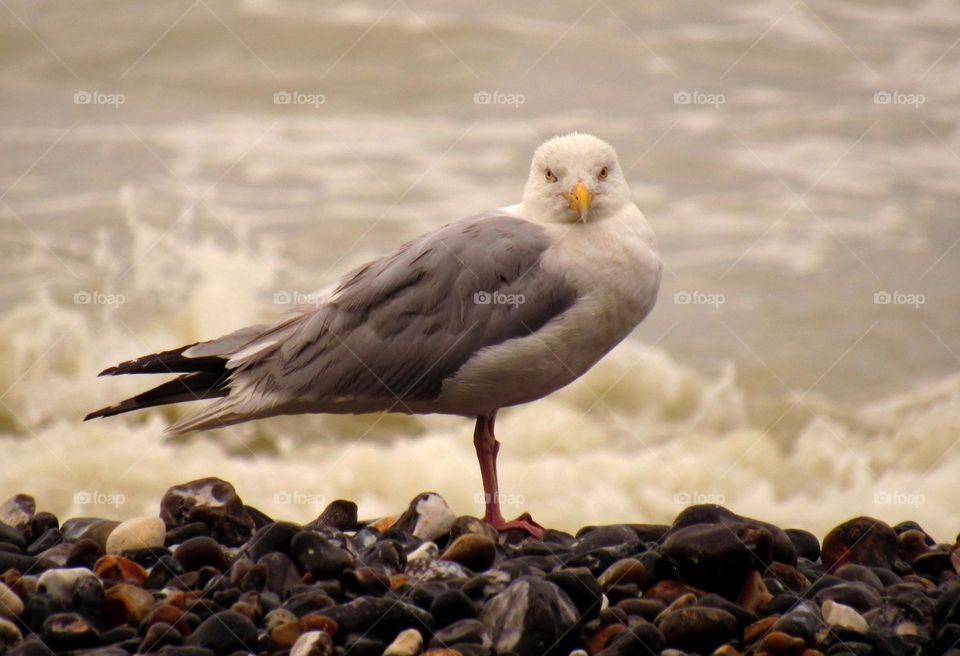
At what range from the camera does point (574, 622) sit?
549 centimetres

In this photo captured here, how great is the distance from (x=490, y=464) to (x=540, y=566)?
1691 millimetres

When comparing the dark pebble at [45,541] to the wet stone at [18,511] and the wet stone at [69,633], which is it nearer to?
the wet stone at [18,511]

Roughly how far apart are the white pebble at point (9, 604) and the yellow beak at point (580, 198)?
3509mm

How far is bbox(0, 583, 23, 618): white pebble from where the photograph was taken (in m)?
5.71

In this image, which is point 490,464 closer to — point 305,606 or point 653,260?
point 653,260

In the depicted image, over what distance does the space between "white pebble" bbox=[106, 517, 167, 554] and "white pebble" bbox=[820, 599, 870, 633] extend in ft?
10.5

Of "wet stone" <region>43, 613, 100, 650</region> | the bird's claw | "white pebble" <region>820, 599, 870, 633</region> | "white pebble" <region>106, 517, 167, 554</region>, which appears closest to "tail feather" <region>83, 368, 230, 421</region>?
"white pebble" <region>106, 517, 167, 554</region>

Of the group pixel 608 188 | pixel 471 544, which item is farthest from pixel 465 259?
pixel 471 544

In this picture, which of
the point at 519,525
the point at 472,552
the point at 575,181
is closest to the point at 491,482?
the point at 519,525

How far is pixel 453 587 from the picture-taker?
5809 mm

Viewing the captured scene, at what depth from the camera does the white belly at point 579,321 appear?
7.34 meters

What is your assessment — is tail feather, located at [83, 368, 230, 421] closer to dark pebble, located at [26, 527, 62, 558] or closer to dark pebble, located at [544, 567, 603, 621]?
dark pebble, located at [26, 527, 62, 558]

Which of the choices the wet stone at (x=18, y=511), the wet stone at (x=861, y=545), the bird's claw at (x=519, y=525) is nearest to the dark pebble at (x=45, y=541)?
the wet stone at (x=18, y=511)

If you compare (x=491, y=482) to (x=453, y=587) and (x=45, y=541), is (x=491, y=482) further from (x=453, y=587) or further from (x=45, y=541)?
(x=45, y=541)
